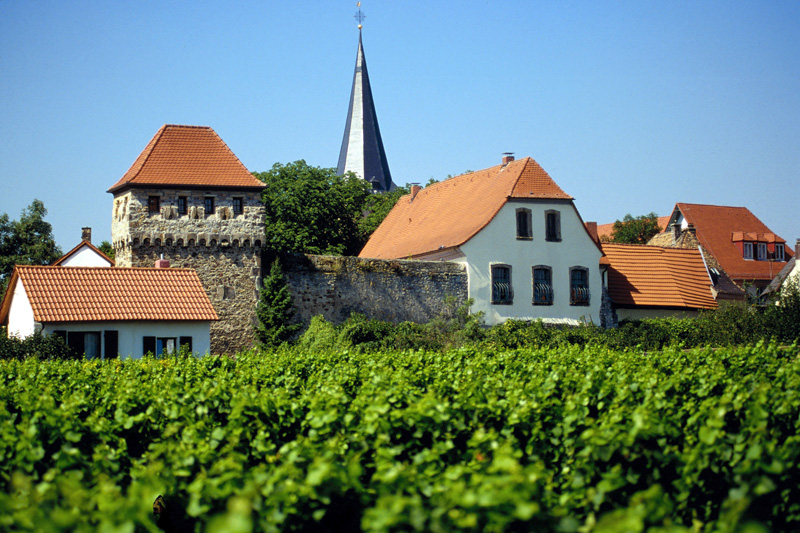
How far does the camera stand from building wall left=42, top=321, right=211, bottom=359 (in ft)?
77.1

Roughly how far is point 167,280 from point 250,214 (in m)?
3.92

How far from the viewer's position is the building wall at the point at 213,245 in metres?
27.4

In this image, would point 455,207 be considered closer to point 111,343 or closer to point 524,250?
point 524,250

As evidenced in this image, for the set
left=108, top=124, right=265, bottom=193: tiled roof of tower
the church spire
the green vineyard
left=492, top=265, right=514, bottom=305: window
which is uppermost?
the church spire

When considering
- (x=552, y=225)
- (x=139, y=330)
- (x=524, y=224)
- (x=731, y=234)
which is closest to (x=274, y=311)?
(x=139, y=330)

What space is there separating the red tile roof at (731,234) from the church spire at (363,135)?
24000 mm

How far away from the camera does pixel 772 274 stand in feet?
178

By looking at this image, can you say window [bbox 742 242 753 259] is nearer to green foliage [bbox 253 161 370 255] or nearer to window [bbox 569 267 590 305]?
green foliage [bbox 253 161 370 255]

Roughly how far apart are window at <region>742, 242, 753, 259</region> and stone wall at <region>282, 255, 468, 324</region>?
100ft

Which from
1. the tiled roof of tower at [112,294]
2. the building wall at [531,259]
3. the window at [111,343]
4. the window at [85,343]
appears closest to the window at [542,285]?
the building wall at [531,259]

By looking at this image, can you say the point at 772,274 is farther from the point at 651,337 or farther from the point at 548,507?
the point at 548,507

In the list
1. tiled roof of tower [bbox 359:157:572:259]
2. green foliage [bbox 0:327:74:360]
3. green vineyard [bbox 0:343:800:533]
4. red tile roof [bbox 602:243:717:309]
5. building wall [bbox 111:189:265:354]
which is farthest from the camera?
red tile roof [bbox 602:243:717:309]

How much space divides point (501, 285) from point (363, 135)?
40.7 m

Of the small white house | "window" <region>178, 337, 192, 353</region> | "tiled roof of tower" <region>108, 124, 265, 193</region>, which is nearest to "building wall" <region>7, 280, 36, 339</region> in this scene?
the small white house
